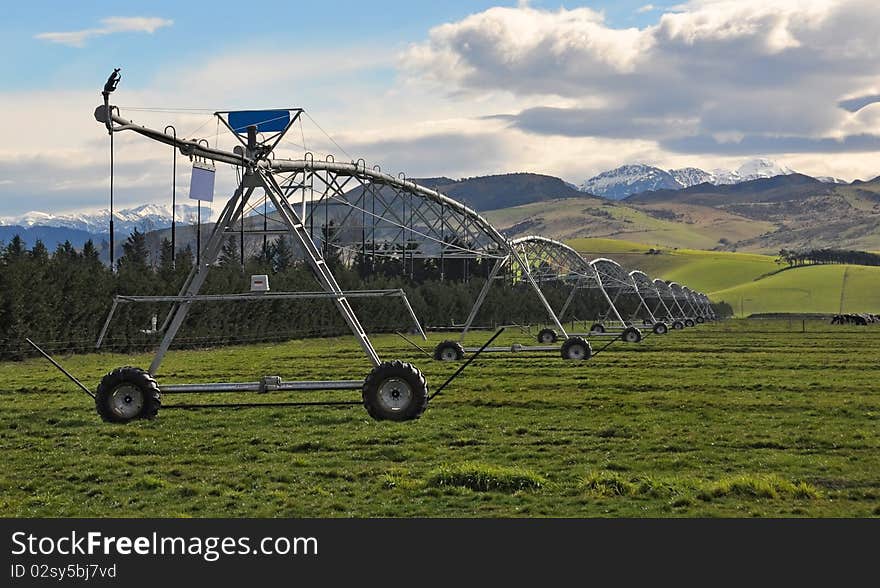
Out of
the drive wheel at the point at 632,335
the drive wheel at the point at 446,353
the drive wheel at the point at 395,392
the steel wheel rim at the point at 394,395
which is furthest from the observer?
the drive wheel at the point at 632,335

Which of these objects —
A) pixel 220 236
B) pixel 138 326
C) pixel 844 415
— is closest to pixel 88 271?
pixel 138 326

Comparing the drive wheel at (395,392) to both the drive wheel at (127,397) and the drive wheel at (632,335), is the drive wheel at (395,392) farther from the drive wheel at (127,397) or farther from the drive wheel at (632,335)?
the drive wheel at (632,335)

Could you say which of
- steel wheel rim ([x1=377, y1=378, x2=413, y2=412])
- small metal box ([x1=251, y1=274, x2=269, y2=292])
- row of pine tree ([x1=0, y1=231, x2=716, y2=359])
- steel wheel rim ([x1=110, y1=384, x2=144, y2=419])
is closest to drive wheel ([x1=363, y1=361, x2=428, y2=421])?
steel wheel rim ([x1=377, y1=378, x2=413, y2=412])

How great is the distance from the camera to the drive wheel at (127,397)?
22.2 metres

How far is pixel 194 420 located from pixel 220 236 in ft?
13.1

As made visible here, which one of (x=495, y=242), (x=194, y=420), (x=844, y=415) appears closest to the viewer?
(x=194, y=420)

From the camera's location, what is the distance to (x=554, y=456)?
62.6ft

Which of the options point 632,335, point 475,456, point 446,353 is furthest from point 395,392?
point 632,335

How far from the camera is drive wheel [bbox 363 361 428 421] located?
861 inches

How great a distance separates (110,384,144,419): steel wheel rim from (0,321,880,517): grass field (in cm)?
34

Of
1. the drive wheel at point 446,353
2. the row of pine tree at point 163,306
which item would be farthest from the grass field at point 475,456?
the drive wheel at point 446,353

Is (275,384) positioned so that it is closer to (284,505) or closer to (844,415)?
(284,505)

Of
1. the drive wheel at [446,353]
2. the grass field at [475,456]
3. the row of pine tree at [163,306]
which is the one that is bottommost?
the grass field at [475,456]

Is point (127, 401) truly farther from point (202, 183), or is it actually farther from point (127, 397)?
point (202, 183)
